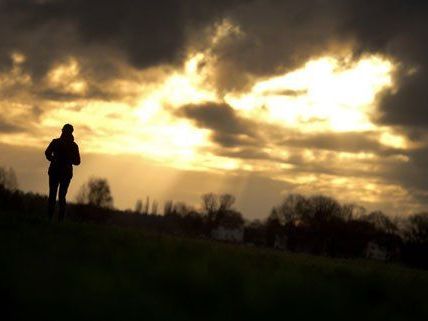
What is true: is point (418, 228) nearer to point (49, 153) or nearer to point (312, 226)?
point (312, 226)

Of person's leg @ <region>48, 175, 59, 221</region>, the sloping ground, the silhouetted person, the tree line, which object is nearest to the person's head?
the silhouetted person

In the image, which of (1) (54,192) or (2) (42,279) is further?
(1) (54,192)

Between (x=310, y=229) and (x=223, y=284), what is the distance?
402ft

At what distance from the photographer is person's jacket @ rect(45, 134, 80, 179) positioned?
16.2 m

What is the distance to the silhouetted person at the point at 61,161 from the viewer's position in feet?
53.1

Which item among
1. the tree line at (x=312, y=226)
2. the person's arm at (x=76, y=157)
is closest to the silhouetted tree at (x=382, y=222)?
the tree line at (x=312, y=226)

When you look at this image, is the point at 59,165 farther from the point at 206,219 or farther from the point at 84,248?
the point at 206,219

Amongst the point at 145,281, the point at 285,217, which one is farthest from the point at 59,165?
the point at 285,217

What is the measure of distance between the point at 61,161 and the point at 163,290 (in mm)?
11016

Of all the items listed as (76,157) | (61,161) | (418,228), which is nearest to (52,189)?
(61,161)

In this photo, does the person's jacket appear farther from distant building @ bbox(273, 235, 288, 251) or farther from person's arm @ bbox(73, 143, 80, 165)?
distant building @ bbox(273, 235, 288, 251)

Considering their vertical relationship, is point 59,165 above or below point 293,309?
above

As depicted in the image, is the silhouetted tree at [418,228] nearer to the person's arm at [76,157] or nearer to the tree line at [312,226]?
the tree line at [312,226]

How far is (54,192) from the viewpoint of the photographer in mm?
16297
